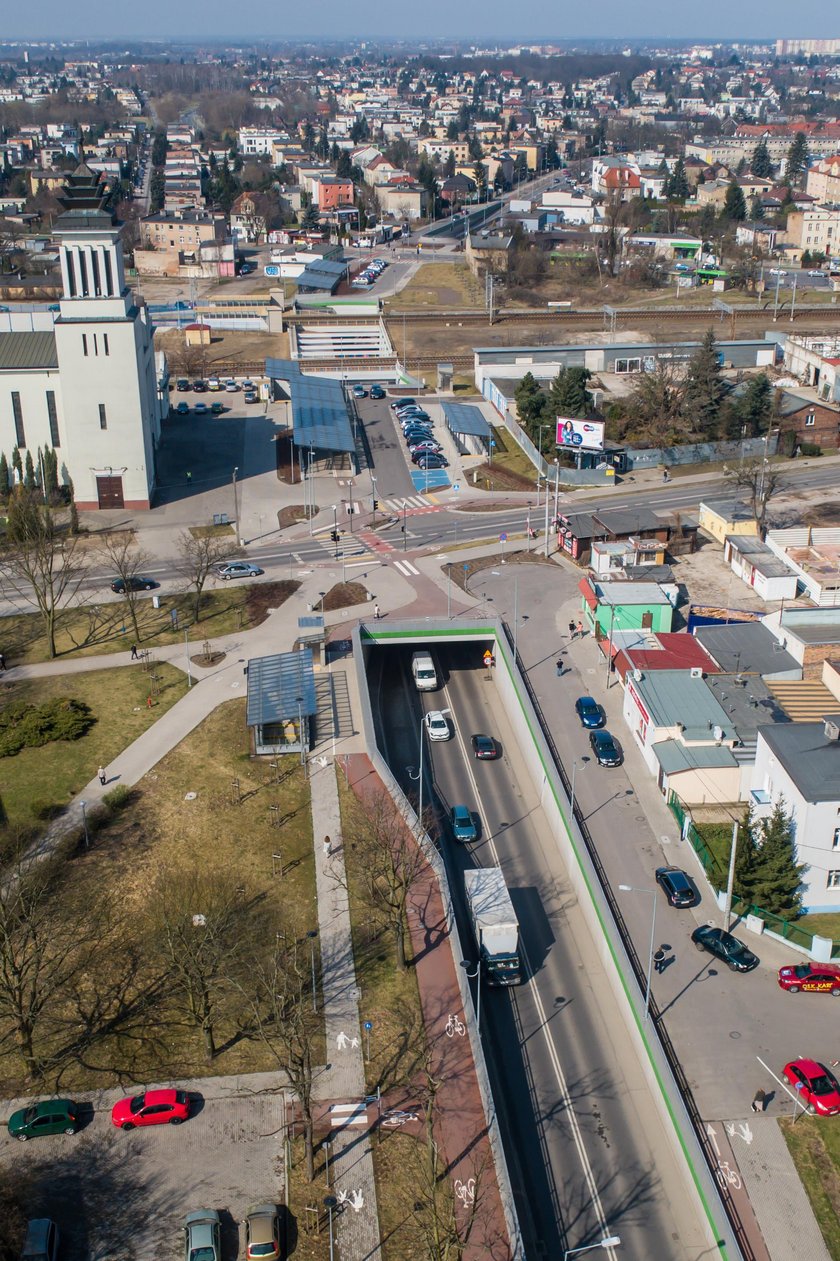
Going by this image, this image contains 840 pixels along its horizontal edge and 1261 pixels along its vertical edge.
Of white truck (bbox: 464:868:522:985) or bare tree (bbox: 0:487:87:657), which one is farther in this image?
bare tree (bbox: 0:487:87:657)

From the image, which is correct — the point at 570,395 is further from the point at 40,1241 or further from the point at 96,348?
the point at 40,1241

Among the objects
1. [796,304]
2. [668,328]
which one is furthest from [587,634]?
[796,304]

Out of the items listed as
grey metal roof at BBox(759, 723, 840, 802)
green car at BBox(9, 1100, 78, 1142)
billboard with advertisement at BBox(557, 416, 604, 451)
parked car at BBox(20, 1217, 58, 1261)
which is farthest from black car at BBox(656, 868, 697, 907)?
billboard with advertisement at BBox(557, 416, 604, 451)

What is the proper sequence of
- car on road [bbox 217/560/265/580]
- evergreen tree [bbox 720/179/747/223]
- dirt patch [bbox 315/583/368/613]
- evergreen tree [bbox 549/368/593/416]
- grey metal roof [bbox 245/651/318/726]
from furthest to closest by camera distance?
evergreen tree [bbox 720/179/747/223] → evergreen tree [bbox 549/368/593/416] → car on road [bbox 217/560/265/580] → dirt patch [bbox 315/583/368/613] → grey metal roof [bbox 245/651/318/726]

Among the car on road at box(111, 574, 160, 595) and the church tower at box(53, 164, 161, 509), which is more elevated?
the church tower at box(53, 164, 161, 509)

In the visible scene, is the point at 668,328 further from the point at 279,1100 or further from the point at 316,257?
the point at 279,1100

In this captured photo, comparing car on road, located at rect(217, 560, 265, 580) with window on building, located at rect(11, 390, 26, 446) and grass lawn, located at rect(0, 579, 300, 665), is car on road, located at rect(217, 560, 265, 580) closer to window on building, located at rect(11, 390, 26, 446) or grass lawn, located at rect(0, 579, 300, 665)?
grass lawn, located at rect(0, 579, 300, 665)

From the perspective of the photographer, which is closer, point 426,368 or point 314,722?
point 314,722

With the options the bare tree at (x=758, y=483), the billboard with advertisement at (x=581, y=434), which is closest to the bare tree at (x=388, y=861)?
the bare tree at (x=758, y=483)
